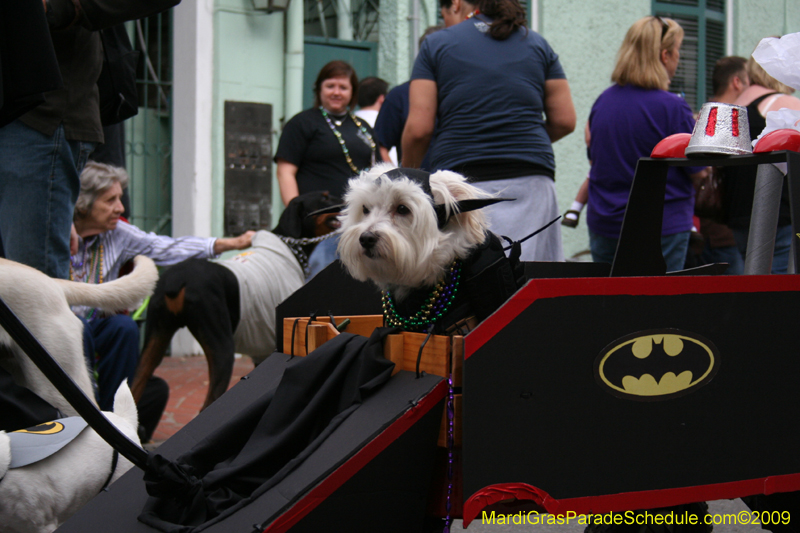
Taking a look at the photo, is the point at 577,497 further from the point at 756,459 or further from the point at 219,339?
the point at 219,339

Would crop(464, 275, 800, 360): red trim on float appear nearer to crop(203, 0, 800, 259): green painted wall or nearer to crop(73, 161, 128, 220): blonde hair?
crop(73, 161, 128, 220): blonde hair

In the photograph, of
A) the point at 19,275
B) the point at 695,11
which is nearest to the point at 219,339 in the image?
the point at 19,275

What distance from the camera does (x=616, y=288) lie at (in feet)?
5.29

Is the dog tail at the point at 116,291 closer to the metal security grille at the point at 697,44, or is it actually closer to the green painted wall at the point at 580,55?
the green painted wall at the point at 580,55

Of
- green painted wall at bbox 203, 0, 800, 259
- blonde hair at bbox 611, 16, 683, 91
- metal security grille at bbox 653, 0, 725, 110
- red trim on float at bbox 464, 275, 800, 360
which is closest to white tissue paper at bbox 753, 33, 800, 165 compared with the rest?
red trim on float at bbox 464, 275, 800, 360

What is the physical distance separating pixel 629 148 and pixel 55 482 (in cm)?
Answer: 318

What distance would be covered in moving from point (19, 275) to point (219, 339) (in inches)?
66.2

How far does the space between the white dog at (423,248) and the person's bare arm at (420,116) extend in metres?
1.28

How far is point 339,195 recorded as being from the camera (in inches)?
186

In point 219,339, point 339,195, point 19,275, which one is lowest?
point 219,339

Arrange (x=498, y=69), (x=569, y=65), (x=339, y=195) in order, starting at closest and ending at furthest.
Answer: (x=498, y=69)
(x=339, y=195)
(x=569, y=65)

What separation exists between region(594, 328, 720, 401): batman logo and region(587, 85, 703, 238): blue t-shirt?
230 centimetres

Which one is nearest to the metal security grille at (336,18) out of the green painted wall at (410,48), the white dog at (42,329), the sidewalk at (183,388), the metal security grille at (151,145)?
the green painted wall at (410,48)

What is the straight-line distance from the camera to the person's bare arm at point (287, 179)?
4.75 metres
